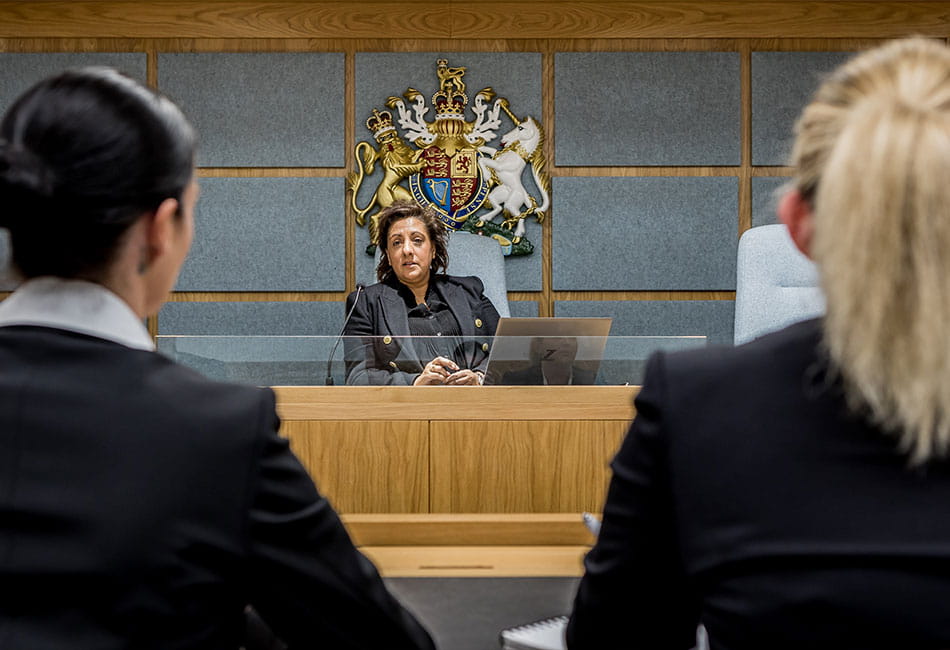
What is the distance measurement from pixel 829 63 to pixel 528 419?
3.15 metres

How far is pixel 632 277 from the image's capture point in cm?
433

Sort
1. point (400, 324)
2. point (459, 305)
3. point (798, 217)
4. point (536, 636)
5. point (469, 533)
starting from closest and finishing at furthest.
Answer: point (798, 217)
point (536, 636)
point (469, 533)
point (400, 324)
point (459, 305)

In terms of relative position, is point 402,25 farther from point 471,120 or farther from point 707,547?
point 707,547

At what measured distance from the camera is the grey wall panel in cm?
431

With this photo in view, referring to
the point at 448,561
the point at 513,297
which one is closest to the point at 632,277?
the point at 513,297

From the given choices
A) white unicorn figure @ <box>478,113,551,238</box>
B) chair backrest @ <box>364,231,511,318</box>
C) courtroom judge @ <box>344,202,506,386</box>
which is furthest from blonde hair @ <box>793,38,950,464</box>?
white unicorn figure @ <box>478,113,551,238</box>

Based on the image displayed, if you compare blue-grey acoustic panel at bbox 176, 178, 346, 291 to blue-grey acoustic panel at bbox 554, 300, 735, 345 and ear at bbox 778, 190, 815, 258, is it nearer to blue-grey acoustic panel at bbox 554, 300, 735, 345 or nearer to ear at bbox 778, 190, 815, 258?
blue-grey acoustic panel at bbox 554, 300, 735, 345

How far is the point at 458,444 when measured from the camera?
210 centimetres

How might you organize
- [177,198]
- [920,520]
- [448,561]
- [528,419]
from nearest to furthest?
[920,520] → [177,198] → [448,561] → [528,419]

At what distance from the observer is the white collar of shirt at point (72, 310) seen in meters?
0.72

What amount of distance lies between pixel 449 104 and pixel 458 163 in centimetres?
29

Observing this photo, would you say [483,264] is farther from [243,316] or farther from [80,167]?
[80,167]

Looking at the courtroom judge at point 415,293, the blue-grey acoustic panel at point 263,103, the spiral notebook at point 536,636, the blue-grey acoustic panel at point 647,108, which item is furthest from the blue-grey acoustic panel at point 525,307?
the spiral notebook at point 536,636

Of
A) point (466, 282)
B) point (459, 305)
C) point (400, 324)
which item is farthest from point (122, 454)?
point (466, 282)
